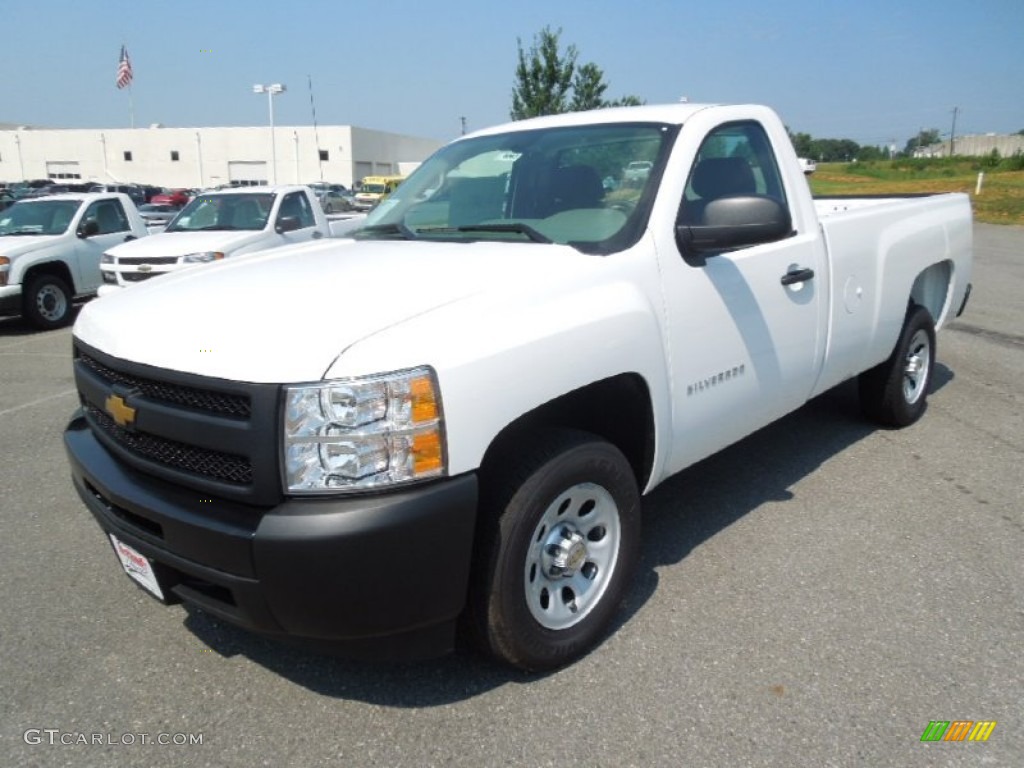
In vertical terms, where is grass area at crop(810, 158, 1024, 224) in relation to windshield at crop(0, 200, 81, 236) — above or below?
above

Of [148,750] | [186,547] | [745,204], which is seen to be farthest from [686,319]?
[148,750]

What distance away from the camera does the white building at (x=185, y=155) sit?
7206 centimetres

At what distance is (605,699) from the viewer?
2547mm

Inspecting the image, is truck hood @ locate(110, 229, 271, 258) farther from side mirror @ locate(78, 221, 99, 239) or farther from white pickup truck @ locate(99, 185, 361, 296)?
side mirror @ locate(78, 221, 99, 239)

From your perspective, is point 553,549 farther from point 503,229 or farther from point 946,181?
point 946,181

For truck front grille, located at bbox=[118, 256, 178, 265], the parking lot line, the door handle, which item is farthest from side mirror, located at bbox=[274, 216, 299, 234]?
the door handle

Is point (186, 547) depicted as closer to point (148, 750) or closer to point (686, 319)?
point (148, 750)

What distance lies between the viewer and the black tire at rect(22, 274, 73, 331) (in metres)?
10.1

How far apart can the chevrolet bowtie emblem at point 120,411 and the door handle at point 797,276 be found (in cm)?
273

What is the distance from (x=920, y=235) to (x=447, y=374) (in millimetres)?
3993

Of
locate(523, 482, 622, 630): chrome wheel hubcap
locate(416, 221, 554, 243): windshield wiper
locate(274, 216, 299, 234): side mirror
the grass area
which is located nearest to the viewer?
locate(523, 482, 622, 630): chrome wheel hubcap

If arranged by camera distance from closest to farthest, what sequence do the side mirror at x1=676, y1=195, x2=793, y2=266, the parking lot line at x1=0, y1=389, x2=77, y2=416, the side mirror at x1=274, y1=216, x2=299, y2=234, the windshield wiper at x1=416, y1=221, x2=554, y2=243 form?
the side mirror at x1=676, y1=195, x2=793, y2=266, the windshield wiper at x1=416, y1=221, x2=554, y2=243, the parking lot line at x1=0, y1=389, x2=77, y2=416, the side mirror at x1=274, y1=216, x2=299, y2=234

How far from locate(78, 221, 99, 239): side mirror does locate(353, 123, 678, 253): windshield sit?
8.79 metres

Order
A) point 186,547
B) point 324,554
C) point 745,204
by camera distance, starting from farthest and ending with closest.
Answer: point 745,204
point 186,547
point 324,554
